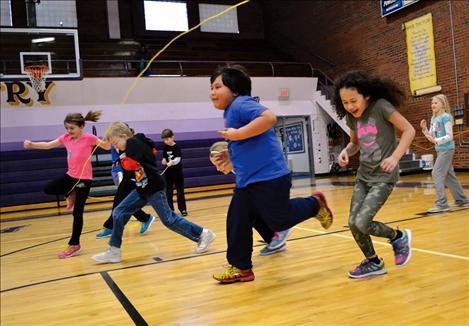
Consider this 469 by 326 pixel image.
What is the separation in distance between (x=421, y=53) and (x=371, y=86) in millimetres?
10853

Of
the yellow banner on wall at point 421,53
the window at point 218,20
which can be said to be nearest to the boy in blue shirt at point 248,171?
the yellow banner on wall at point 421,53

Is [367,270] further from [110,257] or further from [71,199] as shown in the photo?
[71,199]

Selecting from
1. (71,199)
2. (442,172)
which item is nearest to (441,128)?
(442,172)

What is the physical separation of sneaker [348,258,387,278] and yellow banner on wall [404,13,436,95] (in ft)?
34.9

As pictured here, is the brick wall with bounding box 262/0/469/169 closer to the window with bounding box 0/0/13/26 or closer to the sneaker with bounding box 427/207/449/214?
the sneaker with bounding box 427/207/449/214

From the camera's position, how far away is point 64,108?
1214 cm

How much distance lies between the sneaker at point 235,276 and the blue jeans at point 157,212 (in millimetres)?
1123

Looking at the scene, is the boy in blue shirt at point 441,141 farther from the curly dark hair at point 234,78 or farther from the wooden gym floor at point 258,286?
the curly dark hair at point 234,78

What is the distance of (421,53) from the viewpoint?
40.5ft

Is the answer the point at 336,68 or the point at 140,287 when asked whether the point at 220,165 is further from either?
the point at 336,68

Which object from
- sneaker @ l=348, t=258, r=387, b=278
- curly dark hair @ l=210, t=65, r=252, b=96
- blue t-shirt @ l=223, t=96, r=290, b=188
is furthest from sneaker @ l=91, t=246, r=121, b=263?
sneaker @ l=348, t=258, r=387, b=278

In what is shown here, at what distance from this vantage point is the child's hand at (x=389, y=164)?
251cm

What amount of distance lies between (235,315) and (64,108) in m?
11.1

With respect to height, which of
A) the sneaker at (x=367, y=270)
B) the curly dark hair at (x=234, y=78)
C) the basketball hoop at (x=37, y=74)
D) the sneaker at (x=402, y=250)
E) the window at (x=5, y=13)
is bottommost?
the sneaker at (x=367, y=270)
